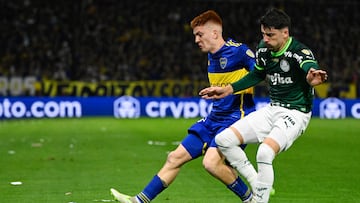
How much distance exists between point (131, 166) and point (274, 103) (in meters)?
6.65

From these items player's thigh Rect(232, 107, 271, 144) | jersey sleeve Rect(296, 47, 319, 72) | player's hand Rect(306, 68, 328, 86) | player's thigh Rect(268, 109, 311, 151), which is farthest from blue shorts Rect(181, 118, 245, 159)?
player's hand Rect(306, 68, 328, 86)

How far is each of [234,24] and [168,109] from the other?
12.3 metres

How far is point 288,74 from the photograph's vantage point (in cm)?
815

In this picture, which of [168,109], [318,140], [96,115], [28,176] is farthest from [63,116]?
[28,176]

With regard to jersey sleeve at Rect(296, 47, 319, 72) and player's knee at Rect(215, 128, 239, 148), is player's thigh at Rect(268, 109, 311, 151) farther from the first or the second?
jersey sleeve at Rect(296, 47, 319, 72)

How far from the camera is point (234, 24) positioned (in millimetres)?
43875

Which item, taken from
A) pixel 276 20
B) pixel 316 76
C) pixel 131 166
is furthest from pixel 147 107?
pixel 316 76

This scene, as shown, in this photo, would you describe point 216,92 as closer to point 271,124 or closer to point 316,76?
point 271,124

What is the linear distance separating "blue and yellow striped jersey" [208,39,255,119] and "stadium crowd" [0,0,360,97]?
27845 mm

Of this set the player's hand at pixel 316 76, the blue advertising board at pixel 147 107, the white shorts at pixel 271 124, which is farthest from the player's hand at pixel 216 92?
the blue advertising board at pixel 147 107

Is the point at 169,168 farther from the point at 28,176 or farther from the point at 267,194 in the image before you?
the point at 28,176

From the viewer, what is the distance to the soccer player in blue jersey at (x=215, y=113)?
8859 mm

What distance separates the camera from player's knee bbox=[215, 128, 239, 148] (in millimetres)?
8193

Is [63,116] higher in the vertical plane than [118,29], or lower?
lower
